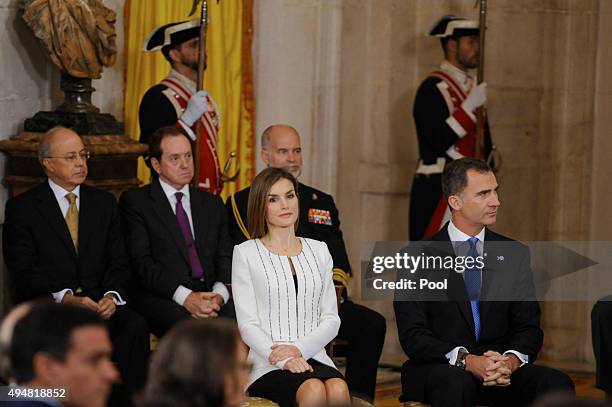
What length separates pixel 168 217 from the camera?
5461mm

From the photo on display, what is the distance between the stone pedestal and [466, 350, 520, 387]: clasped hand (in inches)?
83.3

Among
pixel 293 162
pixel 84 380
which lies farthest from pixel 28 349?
pixel 293 162

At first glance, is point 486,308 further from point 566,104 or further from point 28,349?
point 566,104

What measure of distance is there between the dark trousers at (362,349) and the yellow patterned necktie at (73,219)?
1.20 meters

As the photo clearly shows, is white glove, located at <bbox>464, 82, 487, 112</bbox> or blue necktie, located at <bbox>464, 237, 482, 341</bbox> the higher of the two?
white glove, located at <bbox>464, 82, 487, 112</bbox>

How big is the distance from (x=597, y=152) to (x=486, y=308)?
304cm

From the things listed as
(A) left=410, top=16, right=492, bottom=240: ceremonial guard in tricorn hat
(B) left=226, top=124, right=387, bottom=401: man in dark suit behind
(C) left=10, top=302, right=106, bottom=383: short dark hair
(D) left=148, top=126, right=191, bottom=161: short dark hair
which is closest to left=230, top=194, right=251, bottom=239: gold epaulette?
(B) left=226, top=124, right=387, bottom=401: man in dark suit behind

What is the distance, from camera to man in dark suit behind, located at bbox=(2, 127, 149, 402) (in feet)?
16.7

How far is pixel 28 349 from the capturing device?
257cm

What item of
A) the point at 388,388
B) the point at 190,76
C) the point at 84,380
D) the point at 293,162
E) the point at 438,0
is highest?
the point at 438,0

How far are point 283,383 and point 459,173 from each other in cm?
111

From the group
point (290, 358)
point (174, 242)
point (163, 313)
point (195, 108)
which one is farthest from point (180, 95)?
point (290, 358)

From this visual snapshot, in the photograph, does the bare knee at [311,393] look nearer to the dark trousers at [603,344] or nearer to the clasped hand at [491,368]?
the clasped hand at [491,368]

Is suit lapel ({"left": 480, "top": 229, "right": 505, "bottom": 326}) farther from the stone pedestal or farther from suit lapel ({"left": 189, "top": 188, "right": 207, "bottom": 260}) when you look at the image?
the stone pedestal
